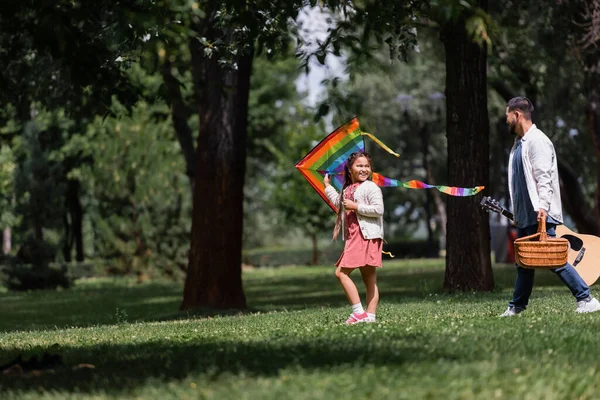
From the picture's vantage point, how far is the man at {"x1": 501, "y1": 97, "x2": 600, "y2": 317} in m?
11.5

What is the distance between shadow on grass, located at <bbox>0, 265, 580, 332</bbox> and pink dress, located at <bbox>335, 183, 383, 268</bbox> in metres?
4.77

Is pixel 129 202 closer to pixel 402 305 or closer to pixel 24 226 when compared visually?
pixel 24 226

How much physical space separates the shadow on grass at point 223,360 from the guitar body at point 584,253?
537 cm

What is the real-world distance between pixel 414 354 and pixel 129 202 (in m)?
29.3

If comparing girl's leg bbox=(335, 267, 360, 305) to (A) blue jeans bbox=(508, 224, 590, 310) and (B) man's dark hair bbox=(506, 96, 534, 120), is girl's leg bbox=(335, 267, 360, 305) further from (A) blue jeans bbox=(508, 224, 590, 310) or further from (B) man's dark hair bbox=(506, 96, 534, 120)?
(B) man's dark hair bbox=(506, 96, 534, 120)

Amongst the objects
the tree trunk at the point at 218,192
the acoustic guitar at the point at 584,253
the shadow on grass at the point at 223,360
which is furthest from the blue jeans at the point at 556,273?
the tree trunk at the point at 218,192

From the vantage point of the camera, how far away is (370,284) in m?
12.1

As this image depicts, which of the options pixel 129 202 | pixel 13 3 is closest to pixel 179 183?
pixel 129 202

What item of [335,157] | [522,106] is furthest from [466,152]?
[522,106]

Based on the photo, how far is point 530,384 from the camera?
770 cm

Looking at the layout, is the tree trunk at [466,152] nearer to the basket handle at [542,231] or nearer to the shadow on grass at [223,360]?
the basket handle at [542,231]

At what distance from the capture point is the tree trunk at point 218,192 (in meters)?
20.0

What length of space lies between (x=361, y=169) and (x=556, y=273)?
2.21 metres

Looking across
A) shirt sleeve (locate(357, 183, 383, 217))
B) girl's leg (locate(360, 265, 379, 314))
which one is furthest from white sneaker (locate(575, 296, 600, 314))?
shirt sleeve (locate(357, 183, 383, 217))
